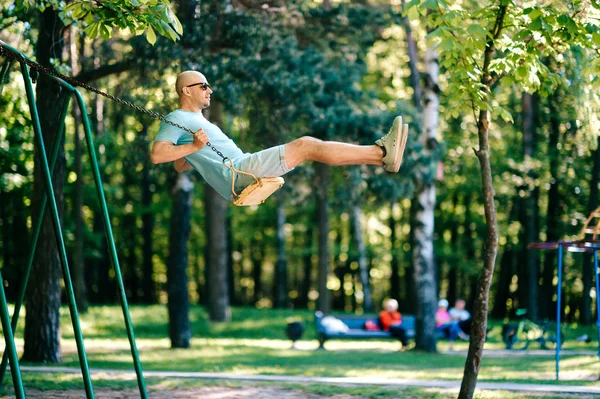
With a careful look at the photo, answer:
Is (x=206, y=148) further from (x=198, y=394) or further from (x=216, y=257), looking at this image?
(x=216, y=257)

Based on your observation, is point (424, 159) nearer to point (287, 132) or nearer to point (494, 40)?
point (287, 132)

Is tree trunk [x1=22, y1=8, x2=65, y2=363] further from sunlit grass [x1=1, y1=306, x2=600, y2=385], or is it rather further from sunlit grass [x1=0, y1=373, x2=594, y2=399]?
sunlit grass [x1=0, y1=373, x2=594, y2=399]

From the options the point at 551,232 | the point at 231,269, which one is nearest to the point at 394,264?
the point at 231,269

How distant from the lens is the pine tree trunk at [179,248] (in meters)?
16.1

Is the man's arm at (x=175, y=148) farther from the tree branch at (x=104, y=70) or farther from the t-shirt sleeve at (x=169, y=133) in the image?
the tree branch at (x=104, y=70)

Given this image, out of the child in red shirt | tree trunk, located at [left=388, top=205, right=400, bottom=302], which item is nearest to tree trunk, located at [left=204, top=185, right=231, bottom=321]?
the child in red shirt

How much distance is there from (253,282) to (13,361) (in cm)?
3936

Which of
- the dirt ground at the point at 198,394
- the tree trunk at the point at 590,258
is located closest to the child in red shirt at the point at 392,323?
the tree trunk at the point at 590,258

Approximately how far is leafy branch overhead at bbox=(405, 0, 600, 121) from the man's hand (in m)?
2.10

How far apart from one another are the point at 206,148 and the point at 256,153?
43 centimetres

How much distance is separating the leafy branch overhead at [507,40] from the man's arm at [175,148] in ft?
7.03

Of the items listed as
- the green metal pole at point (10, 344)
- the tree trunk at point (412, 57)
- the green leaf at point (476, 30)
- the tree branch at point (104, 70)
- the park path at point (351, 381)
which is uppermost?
the tree trunk at point (412, 57)

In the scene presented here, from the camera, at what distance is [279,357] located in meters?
15.9

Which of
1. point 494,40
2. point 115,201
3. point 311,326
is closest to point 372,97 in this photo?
point 311,326
